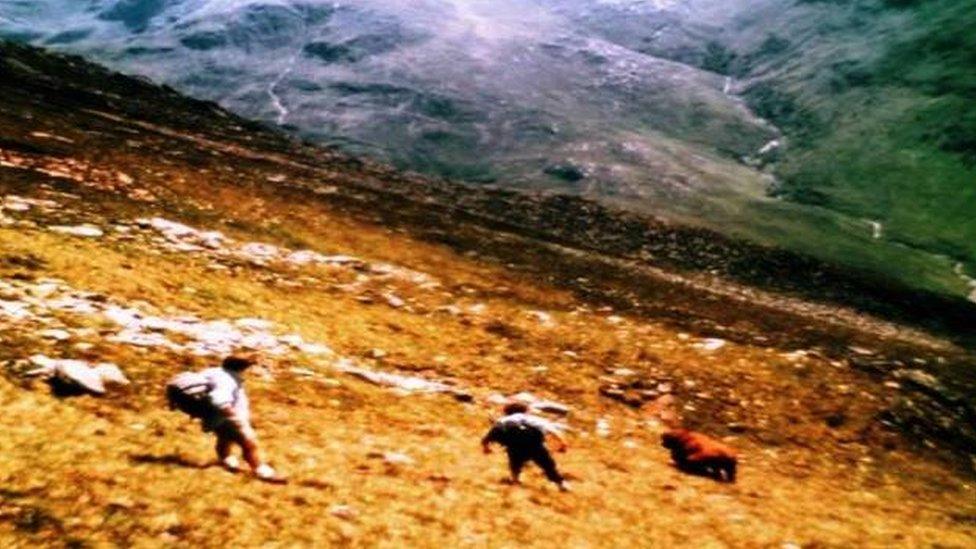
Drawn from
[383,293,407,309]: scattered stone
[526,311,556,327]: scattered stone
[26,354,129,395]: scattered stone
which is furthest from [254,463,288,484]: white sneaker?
[526,311,556,327]: scattered stone

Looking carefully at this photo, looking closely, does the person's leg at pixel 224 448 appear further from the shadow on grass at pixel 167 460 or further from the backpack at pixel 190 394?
the backpack at pixel 190 394

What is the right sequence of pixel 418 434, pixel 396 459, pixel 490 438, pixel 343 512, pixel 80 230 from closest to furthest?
pixel 343 512
pixel 396 459
pixel 490 438
pixel 418 434
pixel 80 230

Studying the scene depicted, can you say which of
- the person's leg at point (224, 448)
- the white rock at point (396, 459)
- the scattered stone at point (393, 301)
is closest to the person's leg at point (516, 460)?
the white rock at point (396, 459)

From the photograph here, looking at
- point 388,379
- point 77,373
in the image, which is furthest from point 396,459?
point 388,379

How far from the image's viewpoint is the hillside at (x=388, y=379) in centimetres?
1255

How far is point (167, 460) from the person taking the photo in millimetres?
12883

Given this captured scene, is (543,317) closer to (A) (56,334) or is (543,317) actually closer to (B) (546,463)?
(B) (546,463)

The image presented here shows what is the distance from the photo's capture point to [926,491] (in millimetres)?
22547

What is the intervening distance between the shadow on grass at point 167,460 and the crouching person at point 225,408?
1.28ft

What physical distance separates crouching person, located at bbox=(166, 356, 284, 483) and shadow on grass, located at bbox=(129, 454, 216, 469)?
39 cm

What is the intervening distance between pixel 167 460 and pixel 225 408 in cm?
126

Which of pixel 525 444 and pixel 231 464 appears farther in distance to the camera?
pixel 525 444

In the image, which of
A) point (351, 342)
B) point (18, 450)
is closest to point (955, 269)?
point (351, 342)

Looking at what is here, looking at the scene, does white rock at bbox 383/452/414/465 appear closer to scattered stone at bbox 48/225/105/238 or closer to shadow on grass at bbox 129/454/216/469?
shadow on grass at bbox 129/454/216/469
